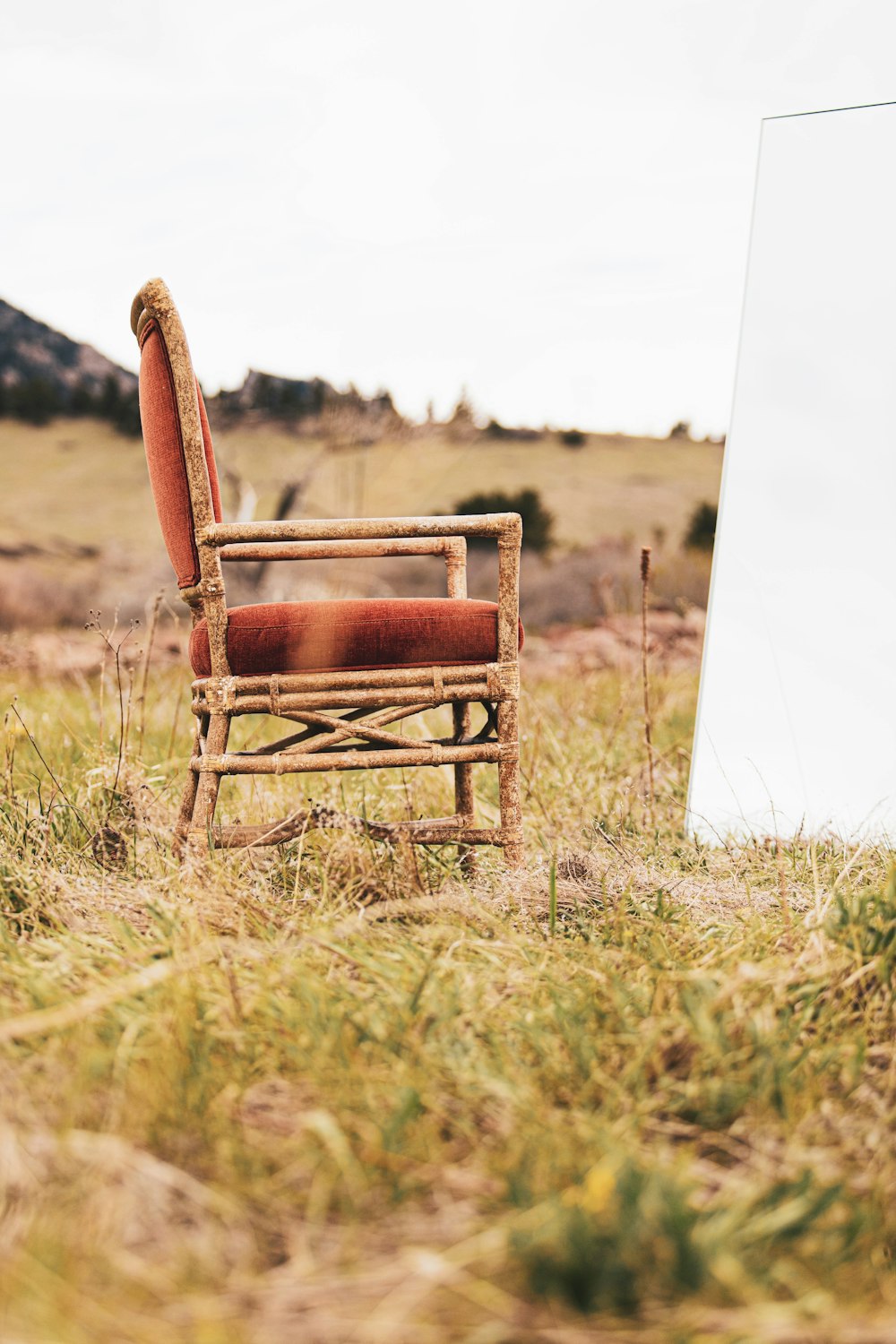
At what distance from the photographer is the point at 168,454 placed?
221cm

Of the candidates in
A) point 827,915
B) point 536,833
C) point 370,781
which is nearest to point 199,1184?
point 827,915

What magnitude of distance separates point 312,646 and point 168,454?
519 millimetres

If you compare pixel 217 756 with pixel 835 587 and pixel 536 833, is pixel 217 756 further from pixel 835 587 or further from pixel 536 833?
pixel 835 587

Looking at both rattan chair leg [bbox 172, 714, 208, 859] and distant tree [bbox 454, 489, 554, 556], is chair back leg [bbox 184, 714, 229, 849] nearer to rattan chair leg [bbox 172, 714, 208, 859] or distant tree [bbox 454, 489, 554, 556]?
rattan chair leg [bbox 172, 714, 208, 859]

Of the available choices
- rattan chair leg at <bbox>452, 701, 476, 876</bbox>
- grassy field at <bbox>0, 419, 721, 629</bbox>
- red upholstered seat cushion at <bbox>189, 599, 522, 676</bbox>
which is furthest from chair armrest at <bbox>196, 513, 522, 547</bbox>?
grassy field at <bbox>0, 419, 721, 629</bbox>

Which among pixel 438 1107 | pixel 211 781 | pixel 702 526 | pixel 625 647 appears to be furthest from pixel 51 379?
pixel 438 1107

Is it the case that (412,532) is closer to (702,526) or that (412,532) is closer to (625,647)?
(625,647)

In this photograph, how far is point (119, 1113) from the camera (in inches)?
47.2

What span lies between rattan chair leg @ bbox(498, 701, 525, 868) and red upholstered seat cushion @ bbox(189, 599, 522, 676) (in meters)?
0.13

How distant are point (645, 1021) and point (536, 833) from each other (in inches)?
50.3

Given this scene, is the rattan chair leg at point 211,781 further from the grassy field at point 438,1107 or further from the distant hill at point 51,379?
the distant hill at point 51,379

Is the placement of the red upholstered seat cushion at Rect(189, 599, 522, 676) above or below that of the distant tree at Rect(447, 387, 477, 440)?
below

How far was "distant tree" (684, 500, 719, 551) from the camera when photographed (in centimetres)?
1427

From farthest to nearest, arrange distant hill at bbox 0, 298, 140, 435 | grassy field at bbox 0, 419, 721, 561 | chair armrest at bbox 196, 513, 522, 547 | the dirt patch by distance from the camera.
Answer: distant hill at bbox 0, 298, 140, 435 → grassy field at bbox 0, 419, 721, 561 → the dirt patch → chair armrest at bbox 196, 513, 522, 547
